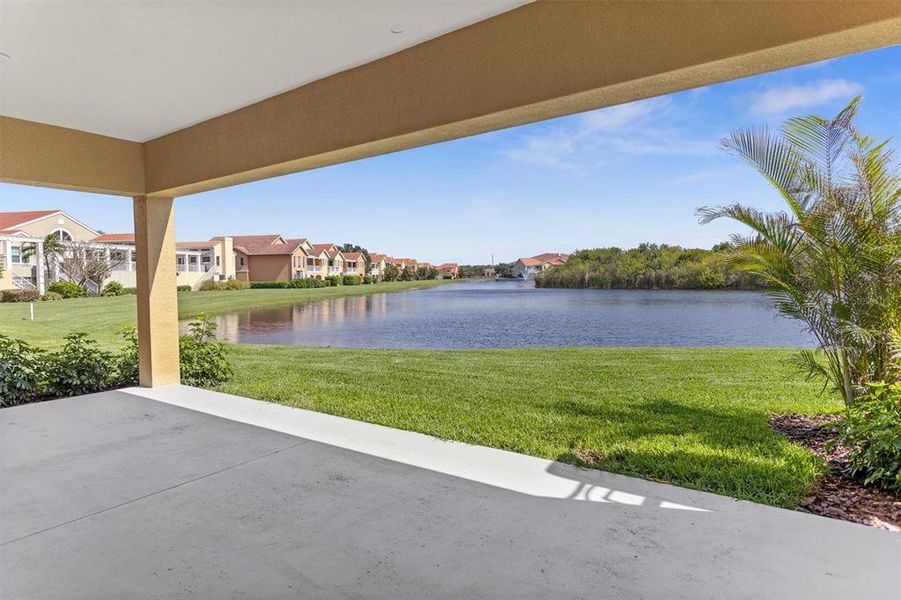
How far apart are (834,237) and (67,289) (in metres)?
16.6

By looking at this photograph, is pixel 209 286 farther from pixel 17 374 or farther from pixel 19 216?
pixel 17 374

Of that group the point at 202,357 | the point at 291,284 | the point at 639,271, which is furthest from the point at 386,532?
the point at 291,284

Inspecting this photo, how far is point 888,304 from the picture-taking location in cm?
324

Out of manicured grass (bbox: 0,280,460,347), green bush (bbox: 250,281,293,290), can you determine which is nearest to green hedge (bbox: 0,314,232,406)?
manicured grass (bbox: 0,280,460,347)

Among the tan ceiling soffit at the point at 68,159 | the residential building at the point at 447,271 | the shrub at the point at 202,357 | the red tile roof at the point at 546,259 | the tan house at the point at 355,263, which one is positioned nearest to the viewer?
the tan ceiling soffit at the point at 68,159

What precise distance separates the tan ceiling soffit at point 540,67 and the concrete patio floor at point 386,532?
84.4 inches

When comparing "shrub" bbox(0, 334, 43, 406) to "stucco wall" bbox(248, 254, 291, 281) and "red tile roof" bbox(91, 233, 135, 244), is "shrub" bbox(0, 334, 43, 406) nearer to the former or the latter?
"red tile roof" bbox(91, 233, 135, 244)

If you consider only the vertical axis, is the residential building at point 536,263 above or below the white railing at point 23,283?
above

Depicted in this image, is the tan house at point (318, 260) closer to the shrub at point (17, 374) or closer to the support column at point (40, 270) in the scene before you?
the support column at point (40, 270)

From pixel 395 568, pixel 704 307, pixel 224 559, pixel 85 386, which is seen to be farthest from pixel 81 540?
pixel 704 307

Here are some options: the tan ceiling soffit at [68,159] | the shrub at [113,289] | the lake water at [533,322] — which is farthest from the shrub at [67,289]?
the tan ceiling soffit at [68,159]

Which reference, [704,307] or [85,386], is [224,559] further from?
[704,307]

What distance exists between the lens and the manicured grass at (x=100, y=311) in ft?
35.9

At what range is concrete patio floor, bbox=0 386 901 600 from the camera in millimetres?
2039
